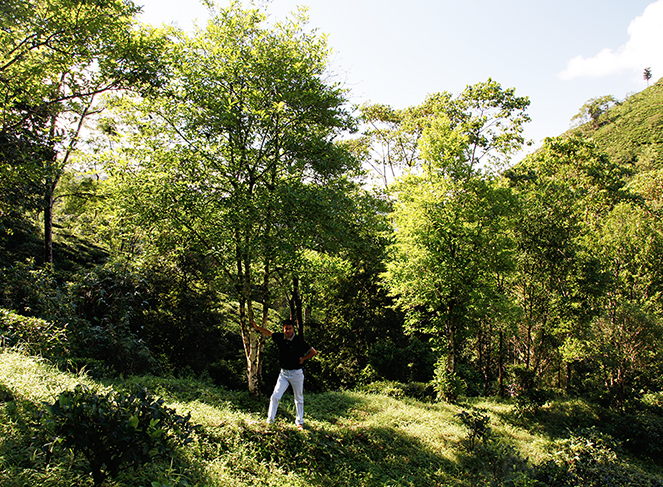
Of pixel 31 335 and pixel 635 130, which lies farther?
pixel 635 130

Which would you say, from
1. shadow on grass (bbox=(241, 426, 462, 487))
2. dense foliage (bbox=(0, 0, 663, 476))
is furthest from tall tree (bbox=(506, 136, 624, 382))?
shadow on grass (bbox=(241, 426, 462, 487))

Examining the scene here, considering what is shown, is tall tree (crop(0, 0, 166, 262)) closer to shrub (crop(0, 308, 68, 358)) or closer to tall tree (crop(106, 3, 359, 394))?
tall tree (crop(106, 3, 359, 394))

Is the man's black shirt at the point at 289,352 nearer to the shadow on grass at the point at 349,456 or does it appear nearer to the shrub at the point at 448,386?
the shadow on grass at the point at 349,456

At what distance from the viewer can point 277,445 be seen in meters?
6.23

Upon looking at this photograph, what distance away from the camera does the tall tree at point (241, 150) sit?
8.06 meters

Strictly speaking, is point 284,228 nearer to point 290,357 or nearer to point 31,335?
point 290,357

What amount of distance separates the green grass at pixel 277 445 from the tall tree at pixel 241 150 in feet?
10.1

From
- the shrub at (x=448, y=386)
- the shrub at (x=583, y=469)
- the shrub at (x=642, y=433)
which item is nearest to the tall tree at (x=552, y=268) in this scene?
the shrub at (x=642, y=433)

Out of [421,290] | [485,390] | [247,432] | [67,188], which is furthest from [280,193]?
[485,390]

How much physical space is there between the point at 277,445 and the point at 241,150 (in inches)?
243

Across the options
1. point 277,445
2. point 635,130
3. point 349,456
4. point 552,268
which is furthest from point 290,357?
point 635,130

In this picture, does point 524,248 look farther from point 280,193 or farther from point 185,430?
point 185,430

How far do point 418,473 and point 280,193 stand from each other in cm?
631

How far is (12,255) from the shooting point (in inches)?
646
